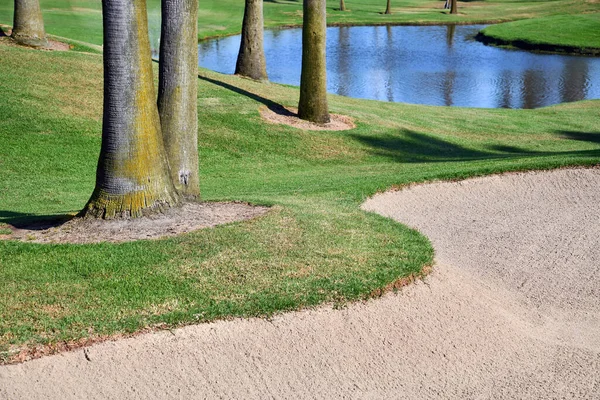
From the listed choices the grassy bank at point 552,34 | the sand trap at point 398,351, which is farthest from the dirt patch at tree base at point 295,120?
the grassy bank at point 552,34

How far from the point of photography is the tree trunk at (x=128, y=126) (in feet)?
28.5

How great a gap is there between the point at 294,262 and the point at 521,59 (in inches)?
1517

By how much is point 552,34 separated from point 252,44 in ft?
113

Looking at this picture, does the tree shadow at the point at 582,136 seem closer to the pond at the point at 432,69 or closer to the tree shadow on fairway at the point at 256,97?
the pond at the point at 432,69

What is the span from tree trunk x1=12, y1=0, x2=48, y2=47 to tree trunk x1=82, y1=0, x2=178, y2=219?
568 inches

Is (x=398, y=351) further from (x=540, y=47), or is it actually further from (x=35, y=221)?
(x=540, y=47)

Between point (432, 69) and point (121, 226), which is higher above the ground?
point (121, 226)

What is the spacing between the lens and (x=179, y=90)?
10.2 meters

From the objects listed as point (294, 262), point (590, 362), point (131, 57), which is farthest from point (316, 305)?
point (131, 57)

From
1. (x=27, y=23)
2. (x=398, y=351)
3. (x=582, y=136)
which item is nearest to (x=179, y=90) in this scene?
(x=398, y=351)

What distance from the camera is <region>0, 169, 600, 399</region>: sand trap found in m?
6.04

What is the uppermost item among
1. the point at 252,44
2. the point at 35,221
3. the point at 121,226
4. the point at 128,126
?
the point at 252,44

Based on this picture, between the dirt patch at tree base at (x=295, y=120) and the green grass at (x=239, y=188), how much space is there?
0.33 metres

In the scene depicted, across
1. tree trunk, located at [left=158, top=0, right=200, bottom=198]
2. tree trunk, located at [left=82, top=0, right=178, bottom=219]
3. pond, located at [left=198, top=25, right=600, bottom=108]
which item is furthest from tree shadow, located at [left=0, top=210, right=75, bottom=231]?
pond, located at [left=198, top=25, right=600, bottom=108]
